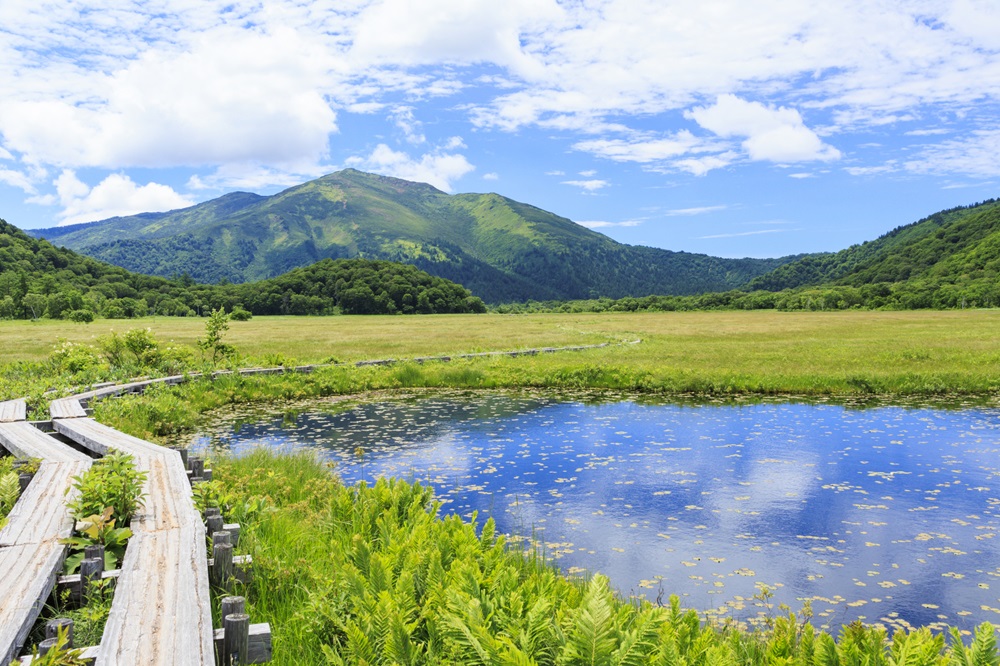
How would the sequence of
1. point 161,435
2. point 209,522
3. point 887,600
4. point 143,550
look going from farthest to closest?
point 161,435, point 887,600, point 209,522, point 143,550

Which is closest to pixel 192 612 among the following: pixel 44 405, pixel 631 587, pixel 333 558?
pixel 333 558

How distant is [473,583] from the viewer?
7.02m

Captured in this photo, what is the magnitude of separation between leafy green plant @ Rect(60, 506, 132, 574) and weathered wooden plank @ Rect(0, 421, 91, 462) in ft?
18.1

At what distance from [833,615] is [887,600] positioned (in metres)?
1.15

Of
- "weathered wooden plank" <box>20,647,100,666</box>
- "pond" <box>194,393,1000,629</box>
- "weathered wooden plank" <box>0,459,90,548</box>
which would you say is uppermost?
"weathered wooden plank" <box>0,459,90,548</box>

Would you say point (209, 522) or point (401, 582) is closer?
point (401, 582)

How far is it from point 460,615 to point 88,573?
4595mm

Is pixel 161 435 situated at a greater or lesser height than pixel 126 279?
lesser

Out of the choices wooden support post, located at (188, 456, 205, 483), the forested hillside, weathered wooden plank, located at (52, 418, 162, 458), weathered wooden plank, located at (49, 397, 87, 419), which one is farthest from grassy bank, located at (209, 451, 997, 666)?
the forested hillside

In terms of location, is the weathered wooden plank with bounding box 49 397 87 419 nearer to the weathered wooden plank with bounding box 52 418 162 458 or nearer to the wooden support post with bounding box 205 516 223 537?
the weathered wooden plank with bounding box 52 418 162 458

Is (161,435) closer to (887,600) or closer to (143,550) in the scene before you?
(143,550)

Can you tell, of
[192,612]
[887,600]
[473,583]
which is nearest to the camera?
[192,612]

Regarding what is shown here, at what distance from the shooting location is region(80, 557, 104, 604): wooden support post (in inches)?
296

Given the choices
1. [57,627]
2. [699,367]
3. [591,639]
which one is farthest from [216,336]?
[591,639]
